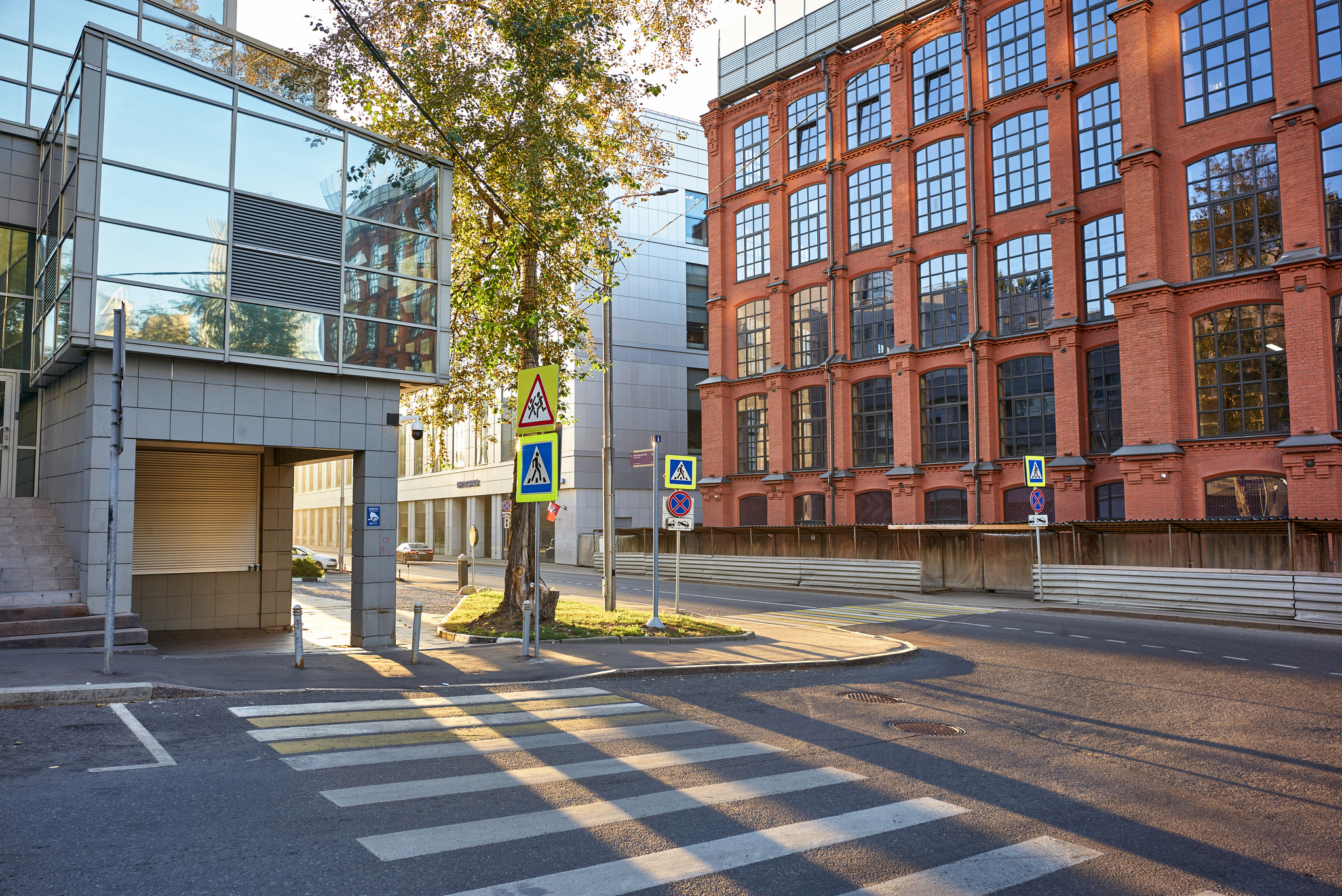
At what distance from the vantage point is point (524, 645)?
41.4ft

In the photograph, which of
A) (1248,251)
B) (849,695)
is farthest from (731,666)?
(1248,251)

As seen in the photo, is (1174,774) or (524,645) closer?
(1174,774)

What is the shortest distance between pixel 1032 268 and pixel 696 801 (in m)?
33.4

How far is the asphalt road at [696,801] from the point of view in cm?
471

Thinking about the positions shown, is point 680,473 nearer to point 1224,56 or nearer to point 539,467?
point 539,467

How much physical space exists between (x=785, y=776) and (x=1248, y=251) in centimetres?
2908

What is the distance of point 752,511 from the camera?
44.9 metres

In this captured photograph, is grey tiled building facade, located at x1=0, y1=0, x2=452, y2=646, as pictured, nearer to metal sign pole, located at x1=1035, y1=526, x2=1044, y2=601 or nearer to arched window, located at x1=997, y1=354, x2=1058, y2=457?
metal sign pole, located at x1=1035, y1=526, x2=1044, y2=601

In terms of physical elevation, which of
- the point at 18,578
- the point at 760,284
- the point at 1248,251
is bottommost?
the point at 18,578

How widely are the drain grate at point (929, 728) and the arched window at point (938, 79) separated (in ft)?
112

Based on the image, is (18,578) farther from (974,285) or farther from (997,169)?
(997,169)

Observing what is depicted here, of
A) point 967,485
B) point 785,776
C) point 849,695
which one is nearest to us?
point 785,776

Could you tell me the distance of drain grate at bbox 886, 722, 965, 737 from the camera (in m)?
8.53

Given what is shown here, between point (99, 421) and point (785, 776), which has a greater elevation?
point (99, 421)
